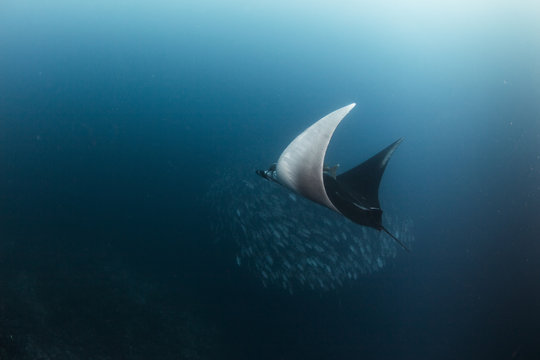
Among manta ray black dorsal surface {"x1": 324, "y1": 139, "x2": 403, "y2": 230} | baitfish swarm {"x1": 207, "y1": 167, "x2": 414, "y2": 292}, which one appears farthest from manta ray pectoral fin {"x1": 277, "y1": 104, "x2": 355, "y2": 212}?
baitfish swarm {"x1": 207, "y1": 167, "x2": 414, "y2": 292}

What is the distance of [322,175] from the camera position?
113 inches

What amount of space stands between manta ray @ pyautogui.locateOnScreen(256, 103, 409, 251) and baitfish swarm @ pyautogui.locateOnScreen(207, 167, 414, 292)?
137cm

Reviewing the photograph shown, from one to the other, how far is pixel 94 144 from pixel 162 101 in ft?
17.8

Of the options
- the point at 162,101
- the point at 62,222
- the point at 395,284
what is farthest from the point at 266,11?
the point at 395,284

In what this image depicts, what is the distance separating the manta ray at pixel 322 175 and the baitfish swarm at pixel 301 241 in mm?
1373

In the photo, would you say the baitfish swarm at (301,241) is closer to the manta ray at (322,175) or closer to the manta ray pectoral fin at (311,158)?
Result: the manta ray at (322,175)

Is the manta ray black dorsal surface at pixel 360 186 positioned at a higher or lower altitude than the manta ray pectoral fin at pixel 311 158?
lower

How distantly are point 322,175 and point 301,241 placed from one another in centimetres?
279

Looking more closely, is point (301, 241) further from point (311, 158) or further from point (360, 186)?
point (311, 158)

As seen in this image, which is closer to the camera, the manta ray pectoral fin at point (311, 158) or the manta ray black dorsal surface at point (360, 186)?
the manta ray pectoral fin at point (311, 158)

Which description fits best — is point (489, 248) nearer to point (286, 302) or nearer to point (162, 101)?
point (286, 302)

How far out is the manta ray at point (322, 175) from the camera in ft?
8.66

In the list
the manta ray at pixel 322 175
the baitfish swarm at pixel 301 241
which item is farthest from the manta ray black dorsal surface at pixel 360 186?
the baitfish swarm at pixel 301 241

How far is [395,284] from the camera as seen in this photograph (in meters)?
6.39
